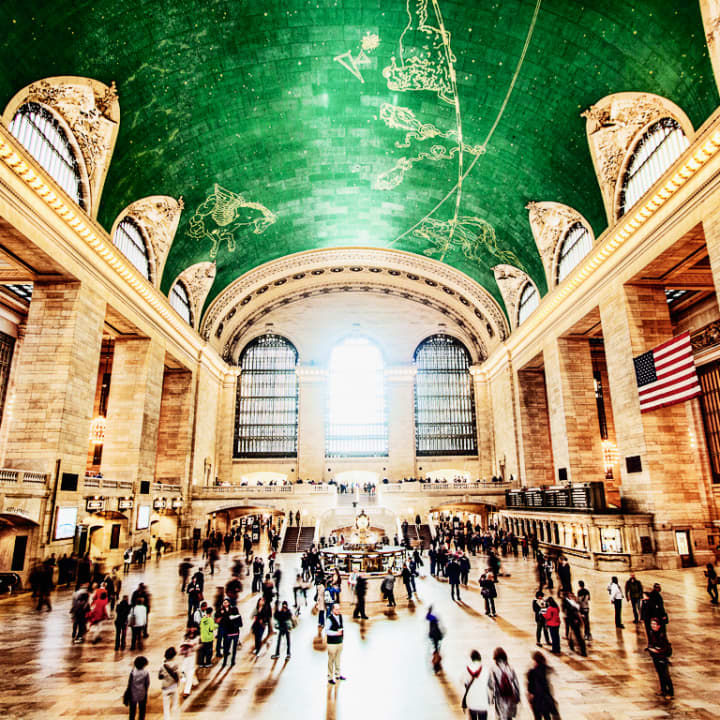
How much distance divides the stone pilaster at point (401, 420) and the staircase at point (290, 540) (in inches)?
A: 387

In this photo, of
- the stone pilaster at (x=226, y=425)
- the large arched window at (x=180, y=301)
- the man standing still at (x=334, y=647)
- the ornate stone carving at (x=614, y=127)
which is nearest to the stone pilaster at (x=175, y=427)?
the large arched window at (x=180, y=301)

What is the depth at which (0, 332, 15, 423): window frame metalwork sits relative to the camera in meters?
21.9

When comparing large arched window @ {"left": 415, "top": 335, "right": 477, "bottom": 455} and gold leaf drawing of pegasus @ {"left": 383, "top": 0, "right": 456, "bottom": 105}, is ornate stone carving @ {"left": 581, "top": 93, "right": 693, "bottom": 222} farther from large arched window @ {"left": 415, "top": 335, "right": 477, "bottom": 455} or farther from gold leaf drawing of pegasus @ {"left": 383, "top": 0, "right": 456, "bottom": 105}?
large arched window @ {"left": 415, "top": 335, "right": 477, "bottom": 455}

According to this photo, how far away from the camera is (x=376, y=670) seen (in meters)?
6.93

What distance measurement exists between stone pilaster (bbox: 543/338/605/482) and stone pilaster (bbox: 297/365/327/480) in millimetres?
15010

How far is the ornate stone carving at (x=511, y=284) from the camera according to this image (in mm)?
26062

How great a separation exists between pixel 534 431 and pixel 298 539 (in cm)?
1290

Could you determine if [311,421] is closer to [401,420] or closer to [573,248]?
[401,420]

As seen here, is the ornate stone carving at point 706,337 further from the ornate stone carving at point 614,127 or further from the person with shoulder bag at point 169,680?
the person with shoulder bag at point 169,680

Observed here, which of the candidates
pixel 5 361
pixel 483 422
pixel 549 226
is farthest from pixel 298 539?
pixel 549 226

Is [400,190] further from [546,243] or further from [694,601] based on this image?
[694,601]

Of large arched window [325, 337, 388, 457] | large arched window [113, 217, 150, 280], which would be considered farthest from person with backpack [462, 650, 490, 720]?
large arched window [325, 337, 388, 457]

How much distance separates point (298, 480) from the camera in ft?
101

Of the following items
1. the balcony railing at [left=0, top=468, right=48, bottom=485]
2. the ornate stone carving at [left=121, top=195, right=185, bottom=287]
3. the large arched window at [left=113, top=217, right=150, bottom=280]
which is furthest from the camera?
the ornate stone carving at [left=121, top=195, right=185, bottom=287]
